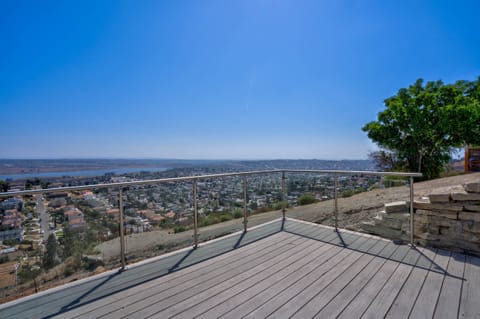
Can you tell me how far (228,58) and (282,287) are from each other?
24.7ft

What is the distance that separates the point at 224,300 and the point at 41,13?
8118 millimetres

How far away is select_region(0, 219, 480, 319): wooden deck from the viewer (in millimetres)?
1728

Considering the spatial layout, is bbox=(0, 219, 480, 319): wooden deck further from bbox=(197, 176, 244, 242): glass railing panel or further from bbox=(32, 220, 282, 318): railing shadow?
bbox=(197, 176, 244, 242): glass railing panel

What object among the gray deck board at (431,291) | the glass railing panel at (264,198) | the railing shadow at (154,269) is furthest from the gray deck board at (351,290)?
the glass railing panel at (264,198)

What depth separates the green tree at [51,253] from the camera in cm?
Result: 203

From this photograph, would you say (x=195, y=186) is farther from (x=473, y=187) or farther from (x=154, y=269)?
(x=473, y=187)

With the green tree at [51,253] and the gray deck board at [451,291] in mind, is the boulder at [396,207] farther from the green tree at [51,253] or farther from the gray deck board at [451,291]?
the green tree at [51,253]

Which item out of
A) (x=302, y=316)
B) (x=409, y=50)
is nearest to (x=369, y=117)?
(x=409, y=50)

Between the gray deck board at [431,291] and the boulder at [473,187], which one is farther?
the boulder at [473,187]

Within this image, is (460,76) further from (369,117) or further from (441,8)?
(441,8)

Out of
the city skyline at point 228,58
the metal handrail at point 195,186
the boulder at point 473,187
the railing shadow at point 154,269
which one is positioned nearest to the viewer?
the railing shadow at point 154,269

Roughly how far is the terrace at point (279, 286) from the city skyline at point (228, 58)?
5606 mm

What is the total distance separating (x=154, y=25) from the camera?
6.51 m

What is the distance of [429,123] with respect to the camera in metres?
8.83
